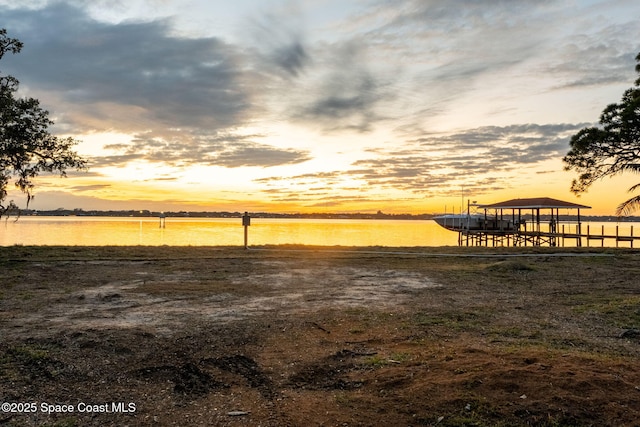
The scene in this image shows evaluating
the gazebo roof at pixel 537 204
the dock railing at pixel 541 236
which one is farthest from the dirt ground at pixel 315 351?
the gazebo roof at pixel 537 204

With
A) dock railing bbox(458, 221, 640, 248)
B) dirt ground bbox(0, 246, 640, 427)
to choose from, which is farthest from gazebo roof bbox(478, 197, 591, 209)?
dirt ground bbox(0, 246, 640, 427)

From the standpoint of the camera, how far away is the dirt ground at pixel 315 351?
530 cm

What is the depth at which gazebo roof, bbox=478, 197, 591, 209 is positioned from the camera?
51594 millimetres

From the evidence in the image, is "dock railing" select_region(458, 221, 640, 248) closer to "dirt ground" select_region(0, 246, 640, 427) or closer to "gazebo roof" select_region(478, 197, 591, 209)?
"gazebo roof" select_region(478, 197, 591, 209)

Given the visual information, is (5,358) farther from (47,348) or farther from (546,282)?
(546,282)

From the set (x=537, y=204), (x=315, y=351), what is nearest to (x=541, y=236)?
(x=537, y=204)

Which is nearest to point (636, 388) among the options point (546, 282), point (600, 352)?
point (600, 352)

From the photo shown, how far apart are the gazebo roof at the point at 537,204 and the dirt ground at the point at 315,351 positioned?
130 ft

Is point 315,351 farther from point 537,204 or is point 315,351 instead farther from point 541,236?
point 541,236

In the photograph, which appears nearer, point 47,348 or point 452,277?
point 47,348

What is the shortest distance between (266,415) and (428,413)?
192 cm

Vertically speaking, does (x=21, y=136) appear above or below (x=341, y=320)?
above

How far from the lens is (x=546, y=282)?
15773 millimetres

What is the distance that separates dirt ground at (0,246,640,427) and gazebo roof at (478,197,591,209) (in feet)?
130
